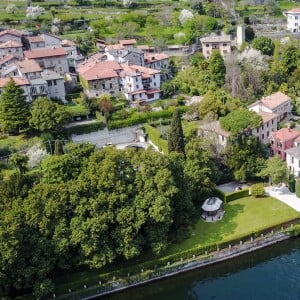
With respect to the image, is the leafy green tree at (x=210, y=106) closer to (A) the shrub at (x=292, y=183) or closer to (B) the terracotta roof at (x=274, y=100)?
(B) the terracotta roof at (x=274, y=100)

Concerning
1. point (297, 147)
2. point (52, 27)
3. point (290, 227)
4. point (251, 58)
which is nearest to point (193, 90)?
point (251, 58)

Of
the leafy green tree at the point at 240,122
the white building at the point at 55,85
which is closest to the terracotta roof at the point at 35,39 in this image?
the white building at the point at 55,85

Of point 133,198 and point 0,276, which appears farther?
point 133,198

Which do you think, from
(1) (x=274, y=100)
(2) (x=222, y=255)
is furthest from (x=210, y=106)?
(2) (x=222, y=255)

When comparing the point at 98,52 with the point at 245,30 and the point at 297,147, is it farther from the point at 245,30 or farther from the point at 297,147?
the point at 297,147

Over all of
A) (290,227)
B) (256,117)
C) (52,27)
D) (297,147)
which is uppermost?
(52,27)
